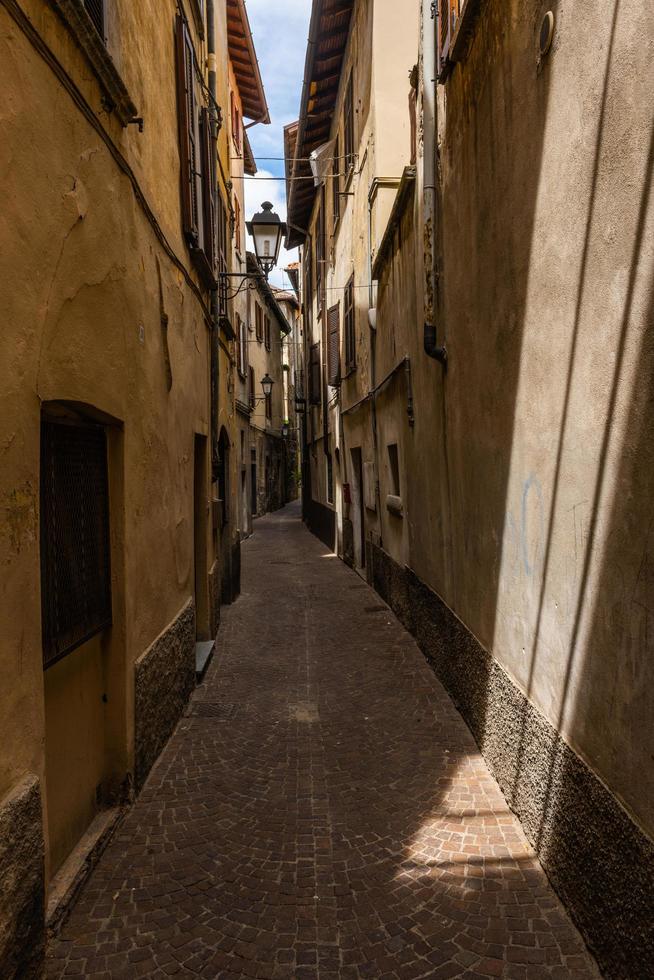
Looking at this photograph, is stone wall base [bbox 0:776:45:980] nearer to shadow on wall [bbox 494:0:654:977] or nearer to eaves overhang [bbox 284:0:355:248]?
shadow on wall [bbox 494:0:654:977]

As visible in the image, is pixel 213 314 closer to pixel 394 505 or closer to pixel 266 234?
pixel 266 234

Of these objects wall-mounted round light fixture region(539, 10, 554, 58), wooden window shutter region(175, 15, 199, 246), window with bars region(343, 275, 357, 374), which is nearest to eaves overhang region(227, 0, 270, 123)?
window with bars region(343, 275, 357, 374)

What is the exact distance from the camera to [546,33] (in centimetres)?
311

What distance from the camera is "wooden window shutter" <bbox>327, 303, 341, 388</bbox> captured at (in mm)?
14375

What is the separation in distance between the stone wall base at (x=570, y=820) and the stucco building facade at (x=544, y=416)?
1 cm

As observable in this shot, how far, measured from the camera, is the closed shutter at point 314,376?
61.7ft

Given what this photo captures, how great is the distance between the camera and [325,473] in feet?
60.7

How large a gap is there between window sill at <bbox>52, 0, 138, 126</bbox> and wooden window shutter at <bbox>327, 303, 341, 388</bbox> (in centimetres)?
1061

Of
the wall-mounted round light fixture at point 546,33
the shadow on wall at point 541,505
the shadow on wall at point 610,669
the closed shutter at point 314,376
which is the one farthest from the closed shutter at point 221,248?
the closed shutter at point 314,376

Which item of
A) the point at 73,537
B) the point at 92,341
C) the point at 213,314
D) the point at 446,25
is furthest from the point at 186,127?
the point at 73,537

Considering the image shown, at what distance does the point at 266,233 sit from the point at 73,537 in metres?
6.52

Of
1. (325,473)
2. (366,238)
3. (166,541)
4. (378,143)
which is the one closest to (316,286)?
(325,473)

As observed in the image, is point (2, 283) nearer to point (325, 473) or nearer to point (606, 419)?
point (606, 419)

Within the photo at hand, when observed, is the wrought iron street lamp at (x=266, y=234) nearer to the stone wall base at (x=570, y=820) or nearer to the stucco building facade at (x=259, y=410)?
the stone wall base at (x=570, y=820)
